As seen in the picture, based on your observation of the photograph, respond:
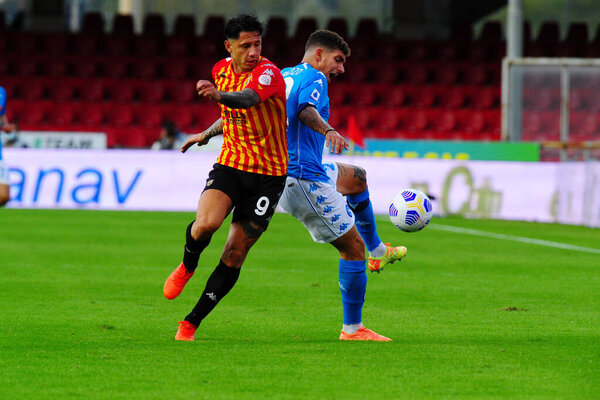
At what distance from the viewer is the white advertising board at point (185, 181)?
1777 cm

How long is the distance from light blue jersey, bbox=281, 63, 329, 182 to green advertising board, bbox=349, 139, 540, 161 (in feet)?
42.5

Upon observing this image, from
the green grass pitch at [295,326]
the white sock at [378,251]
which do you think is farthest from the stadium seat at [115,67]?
the white sock at [378,251]

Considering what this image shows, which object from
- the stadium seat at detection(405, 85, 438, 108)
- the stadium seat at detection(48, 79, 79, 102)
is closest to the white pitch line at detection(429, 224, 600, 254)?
the stadium seat at detection(405, 85, 438, 108)

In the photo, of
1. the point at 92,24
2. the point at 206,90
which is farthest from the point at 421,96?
the point at 206,90

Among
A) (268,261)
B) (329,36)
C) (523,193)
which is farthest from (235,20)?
(523,193)

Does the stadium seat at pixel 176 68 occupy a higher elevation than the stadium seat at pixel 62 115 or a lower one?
higher

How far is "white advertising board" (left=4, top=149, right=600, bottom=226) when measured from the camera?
17.8 metres

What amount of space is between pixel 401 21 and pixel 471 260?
18.9 m

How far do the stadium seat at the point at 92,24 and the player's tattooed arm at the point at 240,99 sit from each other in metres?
22.2

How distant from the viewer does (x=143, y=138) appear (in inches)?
951

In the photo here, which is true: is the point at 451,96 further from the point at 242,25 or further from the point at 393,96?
the point at 242,25

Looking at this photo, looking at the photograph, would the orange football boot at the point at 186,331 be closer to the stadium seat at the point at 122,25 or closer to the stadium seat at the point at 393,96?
the stadium seat at the point at 393,96

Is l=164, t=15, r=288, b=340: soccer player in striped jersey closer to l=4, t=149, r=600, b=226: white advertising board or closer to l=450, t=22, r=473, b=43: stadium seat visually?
l=4, t=149, r=600, b=226: white advertising board

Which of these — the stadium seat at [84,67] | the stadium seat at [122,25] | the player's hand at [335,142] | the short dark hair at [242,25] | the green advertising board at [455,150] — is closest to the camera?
the player's hand at [335,142]
